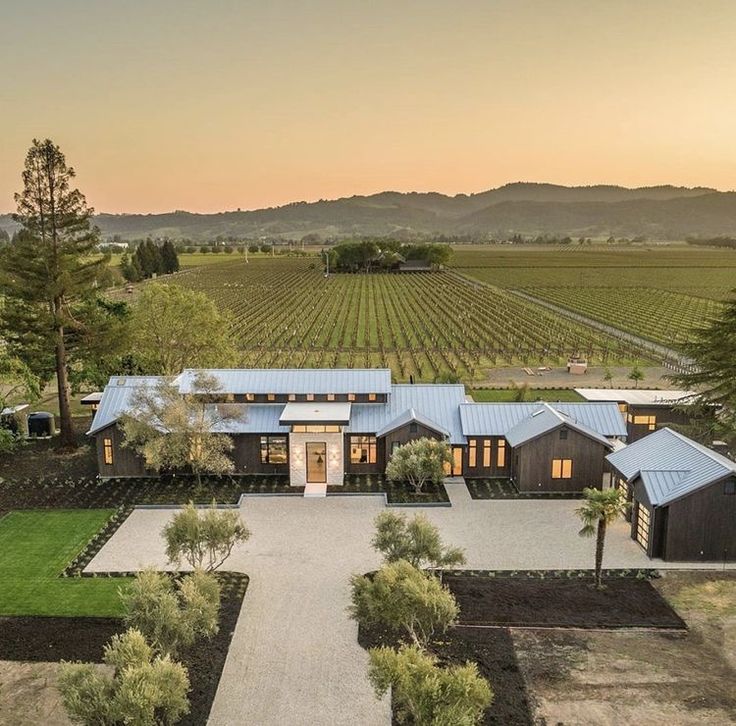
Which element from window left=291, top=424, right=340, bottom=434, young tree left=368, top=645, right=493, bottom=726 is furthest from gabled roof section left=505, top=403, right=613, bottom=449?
young tree left=368, top=645, right=493, bottom=726

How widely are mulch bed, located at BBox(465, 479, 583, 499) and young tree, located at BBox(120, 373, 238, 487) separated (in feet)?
37.4

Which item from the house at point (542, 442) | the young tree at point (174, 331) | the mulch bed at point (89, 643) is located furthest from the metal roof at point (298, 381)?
the mulch bed at point (89, 643)

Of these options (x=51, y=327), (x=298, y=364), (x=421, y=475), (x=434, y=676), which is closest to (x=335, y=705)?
(x=434, y=676)

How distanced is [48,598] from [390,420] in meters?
17.0

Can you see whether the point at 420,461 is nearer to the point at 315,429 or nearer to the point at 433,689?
the point at 315,429

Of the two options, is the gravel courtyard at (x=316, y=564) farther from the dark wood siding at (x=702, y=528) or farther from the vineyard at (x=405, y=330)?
the vineyard at (x=405, y=330)

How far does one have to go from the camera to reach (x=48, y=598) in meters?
21.4

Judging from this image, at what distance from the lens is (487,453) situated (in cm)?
3259

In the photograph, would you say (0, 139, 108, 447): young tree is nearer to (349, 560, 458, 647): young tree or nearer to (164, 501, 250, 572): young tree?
(164, 501, 250, 572): young tree

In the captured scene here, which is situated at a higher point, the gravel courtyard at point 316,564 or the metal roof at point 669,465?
the metal roof at point 669,465

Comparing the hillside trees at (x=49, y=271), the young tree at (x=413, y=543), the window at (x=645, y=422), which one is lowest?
the window at (x=645, y=422)

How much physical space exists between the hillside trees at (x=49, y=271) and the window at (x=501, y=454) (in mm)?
21867

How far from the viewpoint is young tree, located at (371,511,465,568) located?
19.6 meters

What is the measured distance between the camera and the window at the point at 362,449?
107ft
